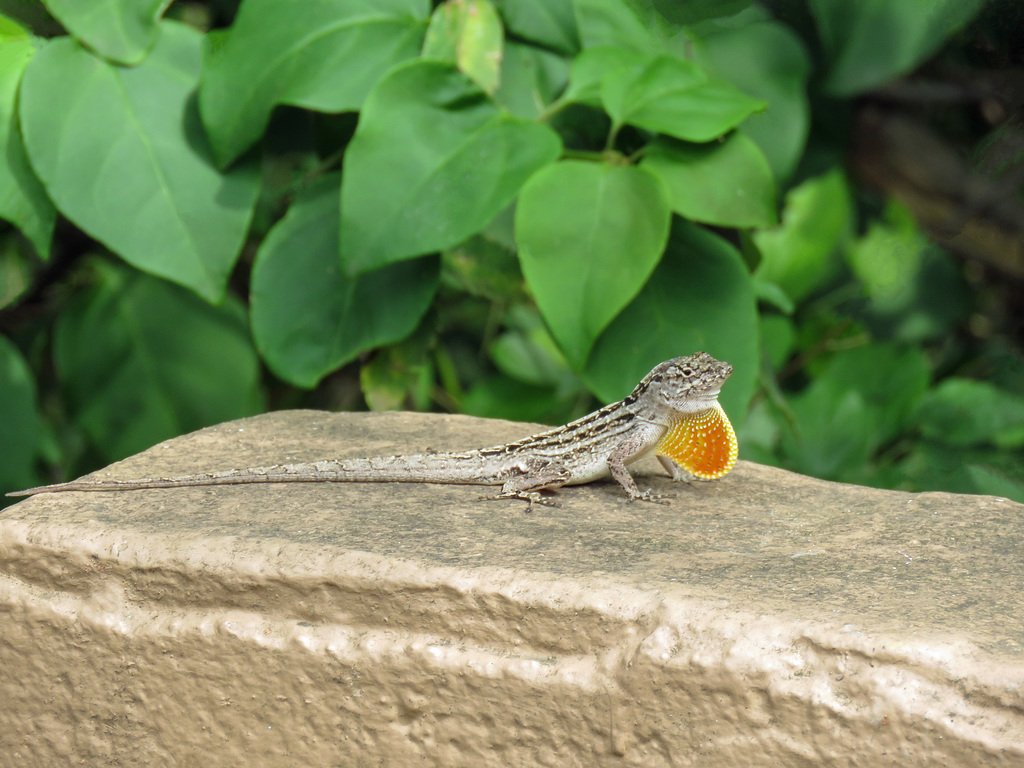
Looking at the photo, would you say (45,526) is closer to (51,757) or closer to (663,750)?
(51,757)

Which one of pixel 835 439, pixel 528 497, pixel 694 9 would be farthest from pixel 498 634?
pixel 835 439

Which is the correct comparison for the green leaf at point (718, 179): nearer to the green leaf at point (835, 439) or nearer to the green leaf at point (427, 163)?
the green leaf at point (427, 163)

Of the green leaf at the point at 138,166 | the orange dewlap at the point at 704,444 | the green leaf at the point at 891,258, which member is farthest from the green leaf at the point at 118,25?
the green leaf at the point at 891,258

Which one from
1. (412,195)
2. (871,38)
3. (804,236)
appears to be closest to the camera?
(412,195)

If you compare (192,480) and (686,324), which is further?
(686,324)

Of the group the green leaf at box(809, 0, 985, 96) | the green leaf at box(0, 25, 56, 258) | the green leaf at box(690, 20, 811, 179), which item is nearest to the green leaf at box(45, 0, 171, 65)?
the green leaf at box(0, 25, 56, 258)

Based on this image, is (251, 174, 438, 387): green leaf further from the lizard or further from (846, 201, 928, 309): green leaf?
(846, 201, 928, 309): green leaf

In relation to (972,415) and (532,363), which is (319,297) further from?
(972,415)
